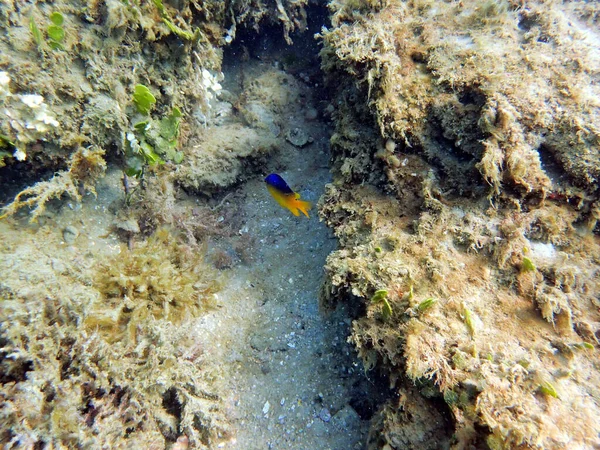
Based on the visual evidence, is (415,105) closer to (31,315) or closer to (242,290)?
(242,290)

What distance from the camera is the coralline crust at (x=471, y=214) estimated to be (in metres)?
2.19

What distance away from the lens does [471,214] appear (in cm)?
301

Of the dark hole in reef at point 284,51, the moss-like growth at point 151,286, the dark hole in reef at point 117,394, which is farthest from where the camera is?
the dark hole in reef at point 284,51

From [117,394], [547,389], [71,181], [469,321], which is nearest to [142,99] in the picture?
[71,181]

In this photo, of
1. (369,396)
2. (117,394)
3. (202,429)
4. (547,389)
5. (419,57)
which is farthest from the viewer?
(419,57)

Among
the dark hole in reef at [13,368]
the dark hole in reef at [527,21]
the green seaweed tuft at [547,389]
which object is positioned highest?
the dark hole in reef at [527,21]

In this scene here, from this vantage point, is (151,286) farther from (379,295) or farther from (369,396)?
(369,396)

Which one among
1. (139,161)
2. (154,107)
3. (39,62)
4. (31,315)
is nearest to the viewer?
(31,315)

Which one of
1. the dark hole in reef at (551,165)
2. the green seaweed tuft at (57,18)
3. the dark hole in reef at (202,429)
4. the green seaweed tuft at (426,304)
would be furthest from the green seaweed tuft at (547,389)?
the green seaweed tuft at (57,18)

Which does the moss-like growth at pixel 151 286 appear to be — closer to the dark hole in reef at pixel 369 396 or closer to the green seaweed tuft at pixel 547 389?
the dark hole in reef at pixel 369 396

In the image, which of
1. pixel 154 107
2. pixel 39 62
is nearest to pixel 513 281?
pixel 154 107

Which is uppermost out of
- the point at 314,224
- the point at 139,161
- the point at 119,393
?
the point at 139,161

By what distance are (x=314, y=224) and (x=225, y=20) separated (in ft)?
11.2

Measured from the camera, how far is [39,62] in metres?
3.03
